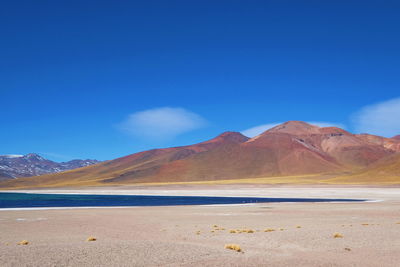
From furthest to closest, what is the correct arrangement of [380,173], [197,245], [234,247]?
[380,173], [197,245], [234,247]

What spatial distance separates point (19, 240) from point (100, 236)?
362cm

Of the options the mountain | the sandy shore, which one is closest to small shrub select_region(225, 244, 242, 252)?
the sandy shore

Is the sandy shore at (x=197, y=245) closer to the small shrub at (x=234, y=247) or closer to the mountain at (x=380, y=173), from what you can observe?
the small shrub at (x=234, y=247)

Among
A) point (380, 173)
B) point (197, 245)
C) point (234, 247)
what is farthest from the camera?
point (380, 173)

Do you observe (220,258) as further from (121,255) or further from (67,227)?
(67,227)

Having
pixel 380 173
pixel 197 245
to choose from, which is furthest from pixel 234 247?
pixel 380 173

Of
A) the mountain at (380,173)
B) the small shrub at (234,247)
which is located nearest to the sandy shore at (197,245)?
the small shrub at (234,247)

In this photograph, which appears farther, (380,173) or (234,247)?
(380,173)

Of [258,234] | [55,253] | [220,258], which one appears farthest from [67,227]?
[220,258]

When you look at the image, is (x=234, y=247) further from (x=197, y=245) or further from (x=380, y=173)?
(x=380, y=173)

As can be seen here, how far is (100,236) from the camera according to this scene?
2009 cm

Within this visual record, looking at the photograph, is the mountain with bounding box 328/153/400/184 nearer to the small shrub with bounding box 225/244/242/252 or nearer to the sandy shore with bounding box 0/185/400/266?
the sandy shore with bounding box 0/185/400/266

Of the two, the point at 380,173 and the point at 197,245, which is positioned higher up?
the point at 380,173

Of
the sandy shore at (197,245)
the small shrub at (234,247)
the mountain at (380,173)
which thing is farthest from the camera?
the mountain at (380,173)
